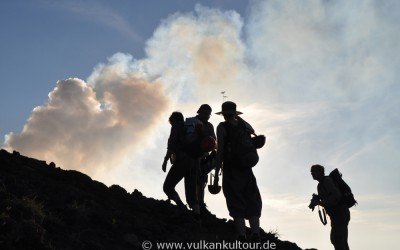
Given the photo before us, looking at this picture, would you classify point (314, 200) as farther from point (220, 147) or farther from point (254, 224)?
point (220, 147)

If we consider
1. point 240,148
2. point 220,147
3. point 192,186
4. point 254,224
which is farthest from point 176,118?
point 254,224

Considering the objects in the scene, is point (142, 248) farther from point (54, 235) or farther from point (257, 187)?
point (257, 187)

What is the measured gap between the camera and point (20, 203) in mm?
6980

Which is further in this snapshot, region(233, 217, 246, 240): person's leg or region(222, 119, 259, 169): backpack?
region(222, 119, 259, 169): backpack

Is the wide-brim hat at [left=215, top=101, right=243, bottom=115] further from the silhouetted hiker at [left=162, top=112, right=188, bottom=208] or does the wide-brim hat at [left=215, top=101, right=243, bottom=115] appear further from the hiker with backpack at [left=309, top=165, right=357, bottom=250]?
the hiker with backpack at [left=309, top=165, right=357, bottom=250]

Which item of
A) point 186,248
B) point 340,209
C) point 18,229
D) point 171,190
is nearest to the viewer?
point 18,229

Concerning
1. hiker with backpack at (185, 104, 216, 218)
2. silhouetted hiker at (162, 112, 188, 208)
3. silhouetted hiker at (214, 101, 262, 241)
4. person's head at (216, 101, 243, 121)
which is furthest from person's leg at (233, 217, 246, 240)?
silhouetted hiker at (162, 112, 188, 208)

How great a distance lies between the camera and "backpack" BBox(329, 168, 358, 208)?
923 cm

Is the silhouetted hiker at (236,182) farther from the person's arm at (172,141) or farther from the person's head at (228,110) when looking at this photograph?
the person's arm at (172,141)

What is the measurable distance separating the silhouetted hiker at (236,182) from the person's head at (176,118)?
2279 mm

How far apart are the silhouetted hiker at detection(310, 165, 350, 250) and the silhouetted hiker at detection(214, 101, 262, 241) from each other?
77.5 inches

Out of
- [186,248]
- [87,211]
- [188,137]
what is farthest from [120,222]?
[188,137]

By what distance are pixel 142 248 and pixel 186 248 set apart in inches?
31.9

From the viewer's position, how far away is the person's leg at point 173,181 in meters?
9.91
